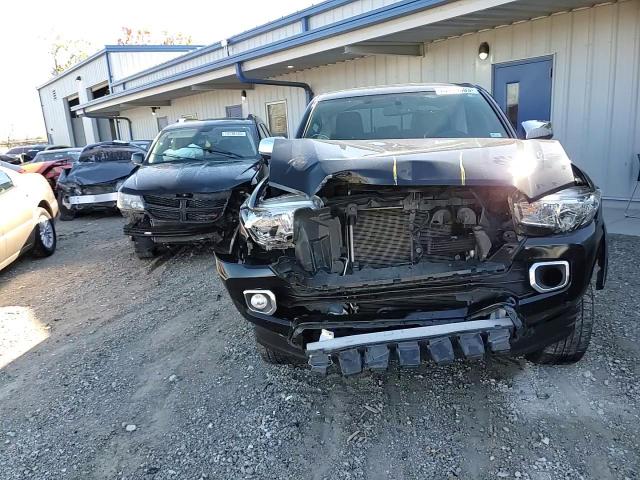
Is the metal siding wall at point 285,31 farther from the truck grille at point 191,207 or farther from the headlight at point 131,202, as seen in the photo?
the headlight at point 131,202

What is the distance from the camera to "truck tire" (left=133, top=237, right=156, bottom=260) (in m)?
6.28

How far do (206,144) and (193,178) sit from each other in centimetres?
140

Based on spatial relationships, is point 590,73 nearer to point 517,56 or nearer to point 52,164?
point 517,56

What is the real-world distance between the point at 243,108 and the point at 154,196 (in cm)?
988

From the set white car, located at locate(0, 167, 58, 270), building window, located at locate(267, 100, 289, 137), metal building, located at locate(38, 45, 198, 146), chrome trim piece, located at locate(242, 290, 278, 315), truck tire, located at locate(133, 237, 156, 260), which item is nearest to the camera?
chrome trim piece, located at locate(242, 290, 278, 315)

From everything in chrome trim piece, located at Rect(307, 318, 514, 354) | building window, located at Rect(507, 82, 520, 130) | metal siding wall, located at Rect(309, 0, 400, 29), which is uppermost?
metal siding wall, located at Rect(309, 0, 400, 29)

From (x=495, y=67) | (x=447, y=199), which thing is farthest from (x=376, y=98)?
(x=495, y=67)

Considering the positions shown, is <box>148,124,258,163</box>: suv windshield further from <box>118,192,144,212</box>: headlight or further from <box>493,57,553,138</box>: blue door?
<box>493,57,553,138</box>: blue door

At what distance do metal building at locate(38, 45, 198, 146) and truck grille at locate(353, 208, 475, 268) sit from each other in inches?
964

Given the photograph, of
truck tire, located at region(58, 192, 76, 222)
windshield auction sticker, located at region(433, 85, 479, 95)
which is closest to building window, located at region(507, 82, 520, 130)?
windshield auction sticker, located at region(433, 85, 479, 95)

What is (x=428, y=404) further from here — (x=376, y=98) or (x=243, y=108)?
(x=243, y=108)

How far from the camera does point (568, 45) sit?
7133mm

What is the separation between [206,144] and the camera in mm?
7145

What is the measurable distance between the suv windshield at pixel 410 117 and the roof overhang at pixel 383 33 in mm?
2947
